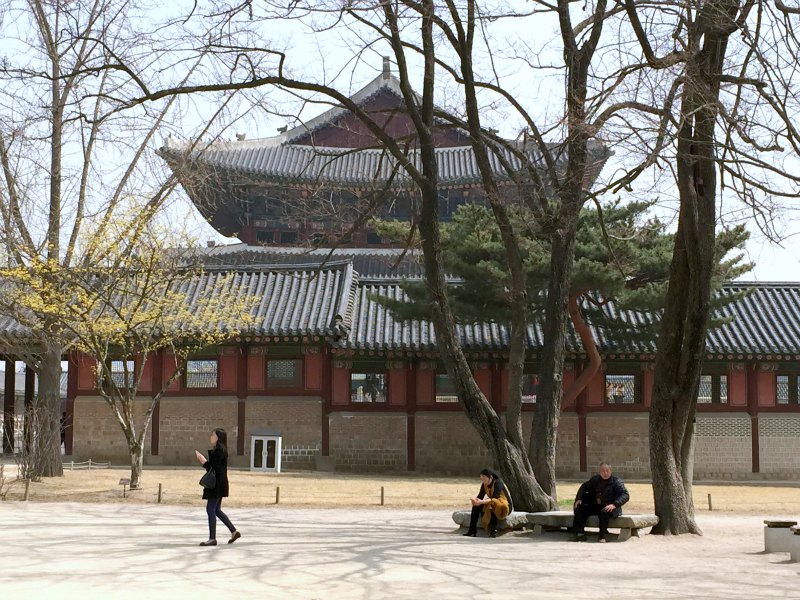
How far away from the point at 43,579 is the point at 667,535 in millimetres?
8590

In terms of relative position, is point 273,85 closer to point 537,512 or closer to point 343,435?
point 537,512

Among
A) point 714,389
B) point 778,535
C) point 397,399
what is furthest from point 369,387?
point 778,535

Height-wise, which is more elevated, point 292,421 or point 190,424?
point 292,421

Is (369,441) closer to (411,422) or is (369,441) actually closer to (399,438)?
(399,438)

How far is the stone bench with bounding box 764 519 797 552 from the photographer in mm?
12578

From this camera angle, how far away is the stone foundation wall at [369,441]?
92.6 feet

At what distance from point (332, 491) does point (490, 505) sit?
8.56m

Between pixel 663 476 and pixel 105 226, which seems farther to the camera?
pixel 105 226

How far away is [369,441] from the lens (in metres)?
28.4

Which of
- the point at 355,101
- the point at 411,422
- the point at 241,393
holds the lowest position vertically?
the point at 411,422

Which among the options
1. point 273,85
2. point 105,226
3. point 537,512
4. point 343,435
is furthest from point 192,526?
point 343,435

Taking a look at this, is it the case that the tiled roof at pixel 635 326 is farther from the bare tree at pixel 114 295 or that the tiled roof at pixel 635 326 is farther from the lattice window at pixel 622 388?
the bare tree at pixel 114 295

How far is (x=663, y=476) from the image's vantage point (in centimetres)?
1463

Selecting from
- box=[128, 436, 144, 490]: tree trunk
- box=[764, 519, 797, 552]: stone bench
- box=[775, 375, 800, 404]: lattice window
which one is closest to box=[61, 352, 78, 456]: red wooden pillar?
box=[128, 436, 144, 490]: tree trunk
